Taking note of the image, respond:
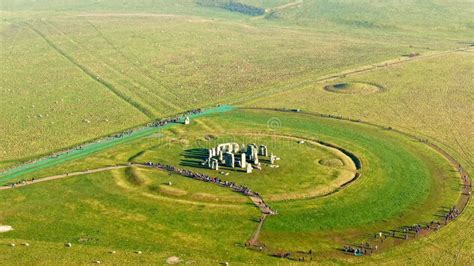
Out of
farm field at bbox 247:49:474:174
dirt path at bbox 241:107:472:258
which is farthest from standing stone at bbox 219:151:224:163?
farm field at bbox 247:49:474:174

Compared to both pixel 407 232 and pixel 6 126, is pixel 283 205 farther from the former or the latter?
pixel 6 126

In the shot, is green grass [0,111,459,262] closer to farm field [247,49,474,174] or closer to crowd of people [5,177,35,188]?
crowd of people [5,177,35,188]

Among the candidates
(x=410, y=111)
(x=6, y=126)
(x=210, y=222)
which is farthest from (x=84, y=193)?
(x=410, y=111)

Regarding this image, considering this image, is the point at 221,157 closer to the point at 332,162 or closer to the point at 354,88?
the point at 332,162

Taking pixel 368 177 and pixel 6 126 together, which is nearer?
pixel 368 177

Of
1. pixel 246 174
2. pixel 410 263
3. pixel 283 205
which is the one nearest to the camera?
pixel 410 263
